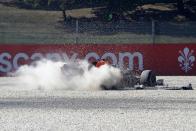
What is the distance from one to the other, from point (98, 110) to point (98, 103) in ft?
5.18

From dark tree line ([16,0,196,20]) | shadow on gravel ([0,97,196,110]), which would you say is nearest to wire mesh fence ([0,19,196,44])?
dark tree line ([16,0,196,20])

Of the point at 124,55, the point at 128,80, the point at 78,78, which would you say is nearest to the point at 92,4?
the point at 124,55

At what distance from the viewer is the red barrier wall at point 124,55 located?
29641 millimetres

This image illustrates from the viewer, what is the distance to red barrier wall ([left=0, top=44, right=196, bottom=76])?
2964cm

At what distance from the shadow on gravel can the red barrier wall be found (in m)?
11.5

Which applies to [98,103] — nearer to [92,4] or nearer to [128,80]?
[128,80]

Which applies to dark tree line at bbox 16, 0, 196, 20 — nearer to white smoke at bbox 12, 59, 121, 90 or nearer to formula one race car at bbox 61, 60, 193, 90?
white smoke at bbox 12, 59, 121, 90

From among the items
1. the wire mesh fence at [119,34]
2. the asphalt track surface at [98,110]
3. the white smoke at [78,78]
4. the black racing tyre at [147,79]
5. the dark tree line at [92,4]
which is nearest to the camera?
the asphalt track surface at [98,110]

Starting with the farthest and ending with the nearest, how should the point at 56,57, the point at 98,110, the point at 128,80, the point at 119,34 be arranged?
the point at 119,34
the point at 56,57
the point at 128,80
the point at 98,110

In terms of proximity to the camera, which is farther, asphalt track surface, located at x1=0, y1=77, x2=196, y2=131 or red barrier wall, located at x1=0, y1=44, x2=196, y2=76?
red barrier wall, located at x1=0, y1=44, x2=196, y2=76

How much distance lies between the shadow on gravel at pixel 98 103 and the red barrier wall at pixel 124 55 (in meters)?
11.5

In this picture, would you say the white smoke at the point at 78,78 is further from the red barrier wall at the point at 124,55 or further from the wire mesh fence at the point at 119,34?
the wire mesh fence at the point at 119,34

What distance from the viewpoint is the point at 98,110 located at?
1558 cm

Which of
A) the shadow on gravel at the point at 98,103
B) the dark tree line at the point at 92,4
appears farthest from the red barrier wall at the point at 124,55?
the dark tree line at the point at 92,4
